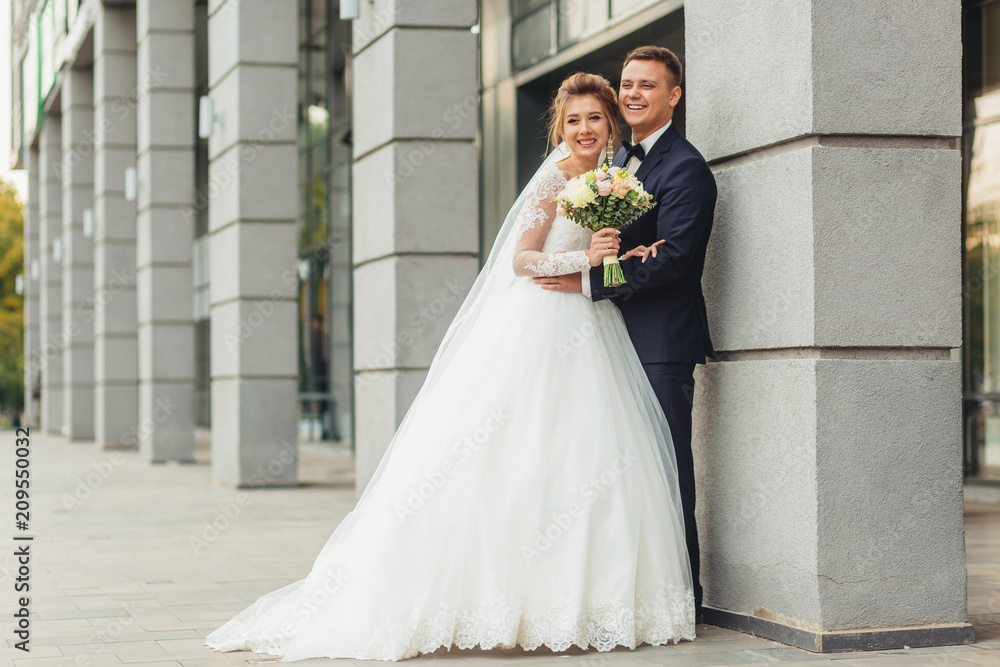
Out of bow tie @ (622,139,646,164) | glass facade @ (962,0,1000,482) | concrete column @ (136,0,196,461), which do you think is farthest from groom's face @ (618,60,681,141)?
concrete column @ (136,0,196,461)

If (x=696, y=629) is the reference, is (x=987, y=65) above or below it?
above

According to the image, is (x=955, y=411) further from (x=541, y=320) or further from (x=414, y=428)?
(x=414, y=428)

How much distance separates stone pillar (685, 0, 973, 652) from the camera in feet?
16.2

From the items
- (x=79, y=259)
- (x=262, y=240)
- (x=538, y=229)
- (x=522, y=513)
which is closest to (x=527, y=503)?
(x=522, y=513)

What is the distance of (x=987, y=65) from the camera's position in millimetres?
12406

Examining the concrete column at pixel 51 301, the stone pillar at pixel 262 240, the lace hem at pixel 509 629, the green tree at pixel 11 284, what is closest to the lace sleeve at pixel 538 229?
the lace hem at pixel 509 629

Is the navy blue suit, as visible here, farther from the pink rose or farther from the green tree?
the green tree

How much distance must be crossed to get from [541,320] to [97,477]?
12.0m

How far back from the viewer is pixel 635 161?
18.4ft

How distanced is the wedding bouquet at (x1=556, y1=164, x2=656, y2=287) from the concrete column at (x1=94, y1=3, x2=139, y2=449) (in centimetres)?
1786

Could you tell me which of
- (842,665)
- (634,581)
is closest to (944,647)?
(842,665)

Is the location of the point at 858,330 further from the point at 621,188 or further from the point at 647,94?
the point at 647,94

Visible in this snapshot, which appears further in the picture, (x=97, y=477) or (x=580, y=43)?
(x=97, y=477)

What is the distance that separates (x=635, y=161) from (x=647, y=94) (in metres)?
0.33
